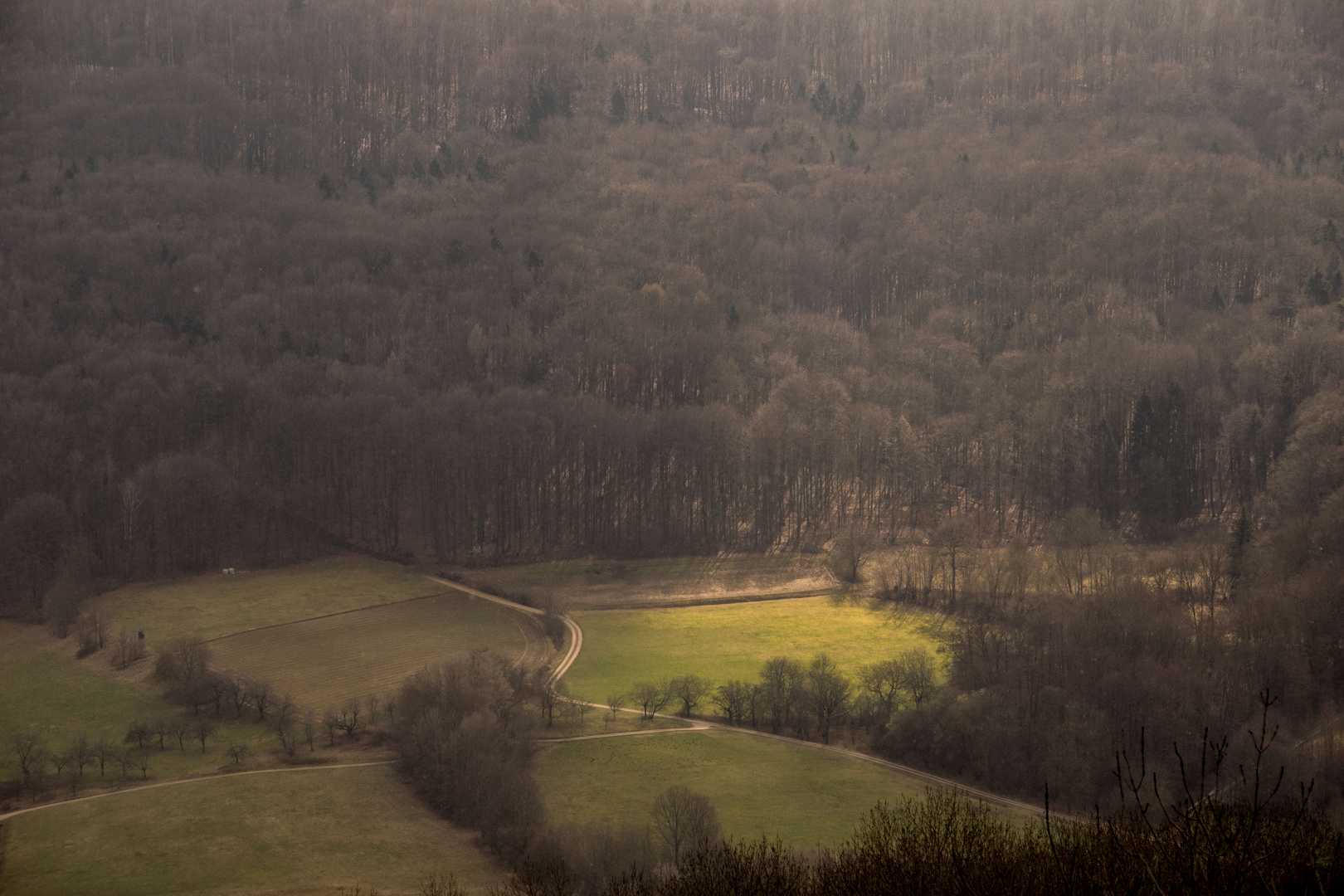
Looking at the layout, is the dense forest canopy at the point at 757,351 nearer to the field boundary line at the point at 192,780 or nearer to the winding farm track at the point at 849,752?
the winding farm track at the point at 849,752

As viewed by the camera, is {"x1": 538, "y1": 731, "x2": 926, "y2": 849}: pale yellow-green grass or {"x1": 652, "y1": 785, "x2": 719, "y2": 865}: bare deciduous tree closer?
{"x1": 652, "y1": 785, "x2": 719, "y2": 865}: bare deciduous tree

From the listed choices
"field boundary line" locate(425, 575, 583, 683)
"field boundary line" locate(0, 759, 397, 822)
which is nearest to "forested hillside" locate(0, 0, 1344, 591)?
"field boundary line" locate(425, 575, 583, 683)

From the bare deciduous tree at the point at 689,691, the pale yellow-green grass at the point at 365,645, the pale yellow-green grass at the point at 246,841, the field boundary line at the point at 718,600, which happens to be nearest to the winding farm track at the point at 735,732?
the pale yellow-green grass at the point at 246,841

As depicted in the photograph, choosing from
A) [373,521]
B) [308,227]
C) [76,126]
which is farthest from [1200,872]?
[76,126]

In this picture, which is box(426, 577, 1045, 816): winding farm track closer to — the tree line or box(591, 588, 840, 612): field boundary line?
box(591, 588, 840, 612): field boundary line

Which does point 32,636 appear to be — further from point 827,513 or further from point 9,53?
point 9,53
